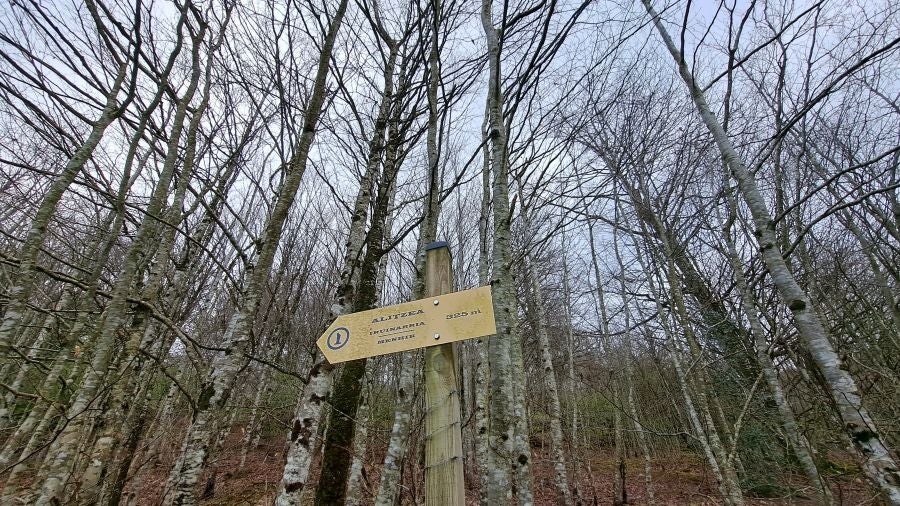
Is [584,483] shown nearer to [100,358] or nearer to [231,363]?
[231,363]

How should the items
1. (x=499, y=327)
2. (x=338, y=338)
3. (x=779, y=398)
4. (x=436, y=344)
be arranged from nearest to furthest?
(x=436, y=344) → (x=338, y=338) → (x=499, y=327) → (x=779, y=398)

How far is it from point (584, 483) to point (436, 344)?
10.6 m

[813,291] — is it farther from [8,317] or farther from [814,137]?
[8,317]

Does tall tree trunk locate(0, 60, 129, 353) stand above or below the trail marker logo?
above

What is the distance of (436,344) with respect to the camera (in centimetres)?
145

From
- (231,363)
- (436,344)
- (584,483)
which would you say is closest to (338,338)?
(436,344)

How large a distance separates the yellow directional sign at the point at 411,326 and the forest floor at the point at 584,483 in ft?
13.4

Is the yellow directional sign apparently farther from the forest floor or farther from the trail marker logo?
the forest floor

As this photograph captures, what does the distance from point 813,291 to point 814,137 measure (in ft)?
9.00

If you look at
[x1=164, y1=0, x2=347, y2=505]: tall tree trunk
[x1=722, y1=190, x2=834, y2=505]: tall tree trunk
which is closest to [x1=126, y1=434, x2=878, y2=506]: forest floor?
[x1=722, y1=190, x2=834, y2=505]: tall tree trunk

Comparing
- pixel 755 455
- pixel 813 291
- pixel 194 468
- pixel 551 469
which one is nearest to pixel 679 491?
pixel 755 455

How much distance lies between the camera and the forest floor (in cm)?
617

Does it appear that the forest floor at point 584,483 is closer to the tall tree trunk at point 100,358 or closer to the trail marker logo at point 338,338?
the tall tree trunk at point 100,358

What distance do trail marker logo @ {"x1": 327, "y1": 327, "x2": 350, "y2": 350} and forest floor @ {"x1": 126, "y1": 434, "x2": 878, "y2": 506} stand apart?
405 cm
